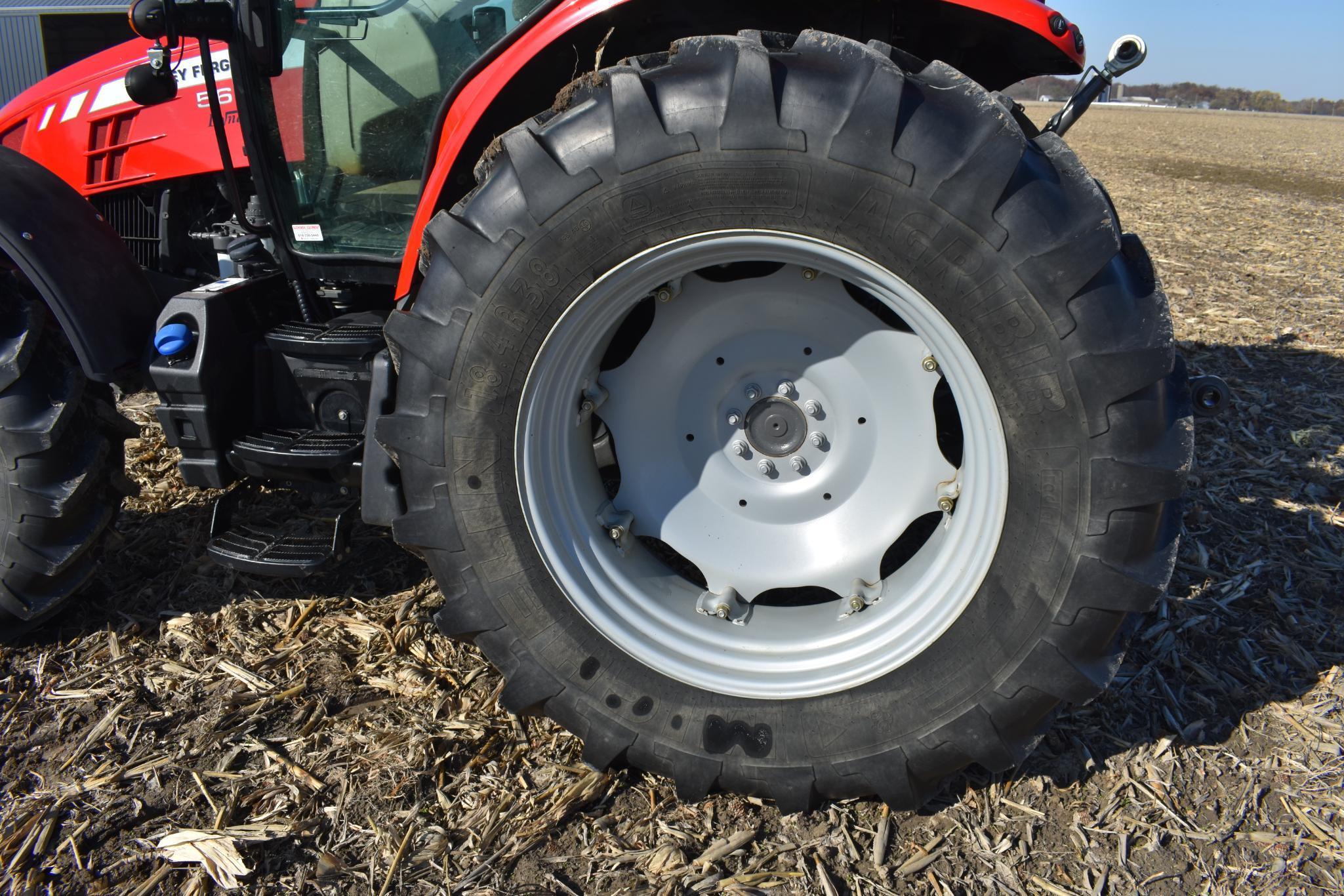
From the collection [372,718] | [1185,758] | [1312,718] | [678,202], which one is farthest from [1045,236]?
[372,718]

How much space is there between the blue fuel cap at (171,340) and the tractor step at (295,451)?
0.29m

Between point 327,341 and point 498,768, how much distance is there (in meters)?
1.26

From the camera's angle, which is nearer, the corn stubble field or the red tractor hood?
the corn stubble field

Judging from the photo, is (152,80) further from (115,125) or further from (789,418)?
(789,418)

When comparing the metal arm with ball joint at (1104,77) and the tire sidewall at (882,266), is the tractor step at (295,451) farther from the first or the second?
the metal arm with ball joint at (1104,77)

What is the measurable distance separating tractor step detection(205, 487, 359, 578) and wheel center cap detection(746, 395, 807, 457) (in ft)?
3.88

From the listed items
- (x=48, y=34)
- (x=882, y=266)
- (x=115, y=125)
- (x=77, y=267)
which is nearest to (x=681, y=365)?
(x=882, y=266)

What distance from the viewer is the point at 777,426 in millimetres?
2113

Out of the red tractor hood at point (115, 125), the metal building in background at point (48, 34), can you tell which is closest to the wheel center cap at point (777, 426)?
the red tractor hood at point (115, 125)

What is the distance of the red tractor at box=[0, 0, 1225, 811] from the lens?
5.41ft

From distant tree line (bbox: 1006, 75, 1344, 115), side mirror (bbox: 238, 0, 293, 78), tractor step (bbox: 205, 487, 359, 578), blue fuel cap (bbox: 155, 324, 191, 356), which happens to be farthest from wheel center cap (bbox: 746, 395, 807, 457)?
distant tree line (bbox: 1006, 75, 1344, 115)

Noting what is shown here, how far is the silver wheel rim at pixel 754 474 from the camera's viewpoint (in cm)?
186

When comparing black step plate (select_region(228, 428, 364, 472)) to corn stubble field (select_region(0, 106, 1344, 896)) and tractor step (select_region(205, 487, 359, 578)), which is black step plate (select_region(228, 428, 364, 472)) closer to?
tractor step (select_region(205, 487, 359, 578))

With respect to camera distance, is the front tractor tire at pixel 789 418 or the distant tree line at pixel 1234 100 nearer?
the front tractor tire at pixel 789 418
